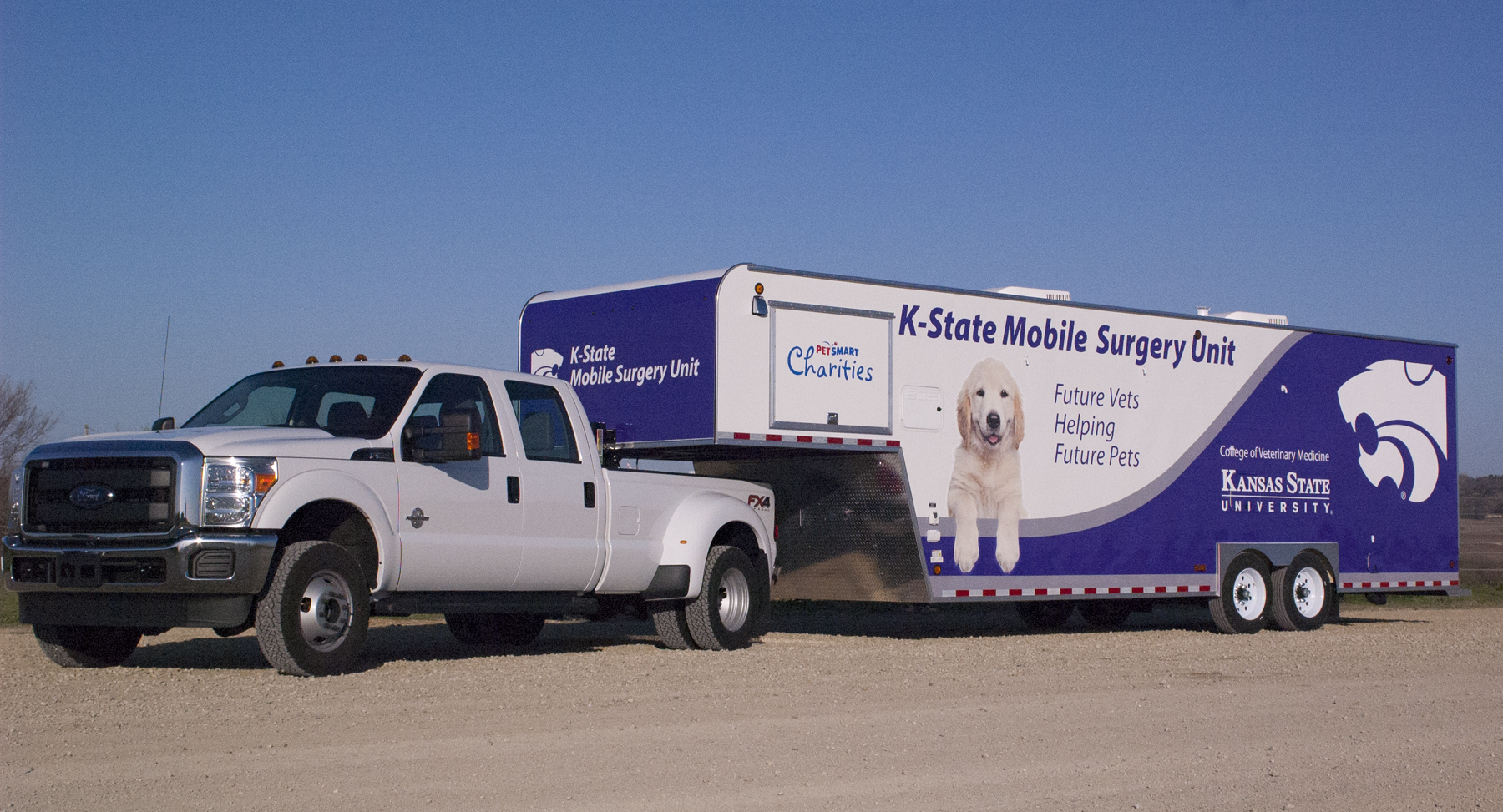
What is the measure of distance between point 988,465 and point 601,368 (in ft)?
12.9

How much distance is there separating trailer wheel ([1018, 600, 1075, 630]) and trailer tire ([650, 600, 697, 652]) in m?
6.60

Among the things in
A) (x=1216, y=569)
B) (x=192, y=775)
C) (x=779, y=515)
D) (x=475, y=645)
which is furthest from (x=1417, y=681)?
(x=192, y=775)

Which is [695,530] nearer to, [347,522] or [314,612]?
[347,522]

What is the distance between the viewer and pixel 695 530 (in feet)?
41.8

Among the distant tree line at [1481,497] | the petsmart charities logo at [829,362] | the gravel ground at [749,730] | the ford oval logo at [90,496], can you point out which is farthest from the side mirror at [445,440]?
the distant tree line at [1481,497]

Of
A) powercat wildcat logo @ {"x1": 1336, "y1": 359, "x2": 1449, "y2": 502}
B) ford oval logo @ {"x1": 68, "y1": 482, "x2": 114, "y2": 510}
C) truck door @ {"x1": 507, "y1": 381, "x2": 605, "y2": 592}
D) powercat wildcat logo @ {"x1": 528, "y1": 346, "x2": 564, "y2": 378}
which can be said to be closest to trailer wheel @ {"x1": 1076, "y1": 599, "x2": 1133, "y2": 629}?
powercat wildcat logo @ {"x1": 1336, "y1": 359, "x2": 1449, "y2": 502}

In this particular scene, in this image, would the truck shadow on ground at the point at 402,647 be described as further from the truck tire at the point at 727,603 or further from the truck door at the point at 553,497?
the truck door at the point at 553,497

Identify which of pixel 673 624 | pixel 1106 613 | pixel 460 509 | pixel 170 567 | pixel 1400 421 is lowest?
pixel 1106 613

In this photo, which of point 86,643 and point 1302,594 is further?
point 1302,594

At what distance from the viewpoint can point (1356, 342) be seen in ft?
59.7

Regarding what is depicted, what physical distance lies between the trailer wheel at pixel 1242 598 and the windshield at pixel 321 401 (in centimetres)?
983

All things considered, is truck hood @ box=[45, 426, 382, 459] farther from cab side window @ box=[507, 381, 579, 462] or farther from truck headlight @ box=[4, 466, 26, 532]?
cab side window @ box=[507, 381, 579, 462]

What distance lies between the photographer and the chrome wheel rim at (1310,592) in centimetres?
1738

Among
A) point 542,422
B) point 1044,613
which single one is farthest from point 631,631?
point 1044,613
